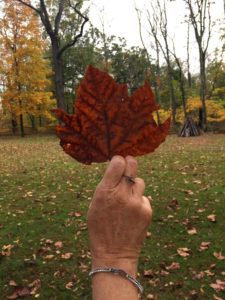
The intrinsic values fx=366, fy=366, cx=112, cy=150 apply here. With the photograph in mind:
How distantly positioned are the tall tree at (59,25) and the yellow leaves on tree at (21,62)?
198 centimetres

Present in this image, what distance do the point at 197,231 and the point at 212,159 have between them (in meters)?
6.74

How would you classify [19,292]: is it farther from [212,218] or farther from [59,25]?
[59,25]

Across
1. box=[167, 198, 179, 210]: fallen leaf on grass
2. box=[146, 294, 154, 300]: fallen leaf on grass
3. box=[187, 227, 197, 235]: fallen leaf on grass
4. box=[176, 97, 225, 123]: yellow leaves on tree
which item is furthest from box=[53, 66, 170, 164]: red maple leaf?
box=[176, 97, 225, 123]: yellow leaves on tree

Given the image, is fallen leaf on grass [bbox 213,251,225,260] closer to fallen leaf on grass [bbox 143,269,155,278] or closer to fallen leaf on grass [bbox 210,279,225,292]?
fallen leaf on grass [bbox 210,279,225,292]

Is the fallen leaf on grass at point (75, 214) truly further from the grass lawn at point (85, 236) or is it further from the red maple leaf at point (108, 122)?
the red maple leaf at point (108, 122)

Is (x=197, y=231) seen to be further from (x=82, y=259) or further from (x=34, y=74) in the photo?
(x=34, y=74)

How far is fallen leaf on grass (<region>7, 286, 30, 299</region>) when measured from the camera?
4482mm

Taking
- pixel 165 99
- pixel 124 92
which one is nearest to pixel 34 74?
pixel 165 99

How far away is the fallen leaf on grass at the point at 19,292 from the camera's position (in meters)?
4.48

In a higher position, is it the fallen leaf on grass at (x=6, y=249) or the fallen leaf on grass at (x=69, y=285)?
the fallen leaf on grass at (x=6, y=249)

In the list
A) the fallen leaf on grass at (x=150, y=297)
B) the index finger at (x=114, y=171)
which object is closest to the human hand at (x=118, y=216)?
the index finger at (x=114, y=171)

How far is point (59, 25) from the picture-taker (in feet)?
57.1

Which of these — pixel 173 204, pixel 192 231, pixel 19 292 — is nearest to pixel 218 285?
pixel 192 231

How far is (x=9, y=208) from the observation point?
758cm
